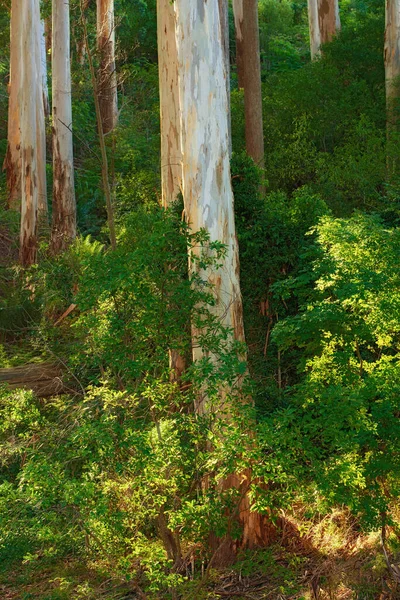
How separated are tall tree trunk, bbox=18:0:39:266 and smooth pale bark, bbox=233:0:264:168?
4.31 meters

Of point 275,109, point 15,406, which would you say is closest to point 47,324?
point 15,406

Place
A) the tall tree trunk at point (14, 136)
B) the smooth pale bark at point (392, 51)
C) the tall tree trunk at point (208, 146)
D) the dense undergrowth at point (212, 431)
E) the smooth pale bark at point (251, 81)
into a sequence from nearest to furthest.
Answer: the dense undergrowth at point (212, 431) → the tall tree trunk at point (208, 146) → the smooth pale bark at point (251, 81) → the smooth pale bark at point (392, 51) → the tall tree trunk at point (14, 136)

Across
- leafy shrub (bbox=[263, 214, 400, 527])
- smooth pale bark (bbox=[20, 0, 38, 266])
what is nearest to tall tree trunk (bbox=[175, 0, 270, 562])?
leafy shrub (bbox=[263, 214, 400, 527])

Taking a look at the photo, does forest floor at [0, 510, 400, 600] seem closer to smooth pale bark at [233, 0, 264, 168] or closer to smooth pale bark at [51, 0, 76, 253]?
smooth pale bark at [233, 0, 264, 168]

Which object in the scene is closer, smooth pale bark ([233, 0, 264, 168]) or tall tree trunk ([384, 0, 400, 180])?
smooth pale bark ([233, 0, 264, 168])

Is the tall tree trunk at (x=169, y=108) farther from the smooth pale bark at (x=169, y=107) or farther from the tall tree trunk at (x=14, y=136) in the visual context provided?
the tall tree trunk at (x=14, y=136)

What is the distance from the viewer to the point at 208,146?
9086 mm

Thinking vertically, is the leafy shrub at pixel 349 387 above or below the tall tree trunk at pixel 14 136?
below

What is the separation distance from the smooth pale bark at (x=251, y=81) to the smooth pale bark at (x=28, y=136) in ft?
14.1

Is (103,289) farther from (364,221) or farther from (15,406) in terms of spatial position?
(364,221)

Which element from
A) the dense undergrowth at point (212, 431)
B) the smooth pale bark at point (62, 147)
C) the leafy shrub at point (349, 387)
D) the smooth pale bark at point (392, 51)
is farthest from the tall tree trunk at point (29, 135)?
the leafy shrub at point (349, 387)

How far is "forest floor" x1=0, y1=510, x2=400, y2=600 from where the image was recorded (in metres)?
7.96

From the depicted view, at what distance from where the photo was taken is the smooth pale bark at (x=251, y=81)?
15.7 m

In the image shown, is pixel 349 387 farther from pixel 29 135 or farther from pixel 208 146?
A: pixel 29 135
